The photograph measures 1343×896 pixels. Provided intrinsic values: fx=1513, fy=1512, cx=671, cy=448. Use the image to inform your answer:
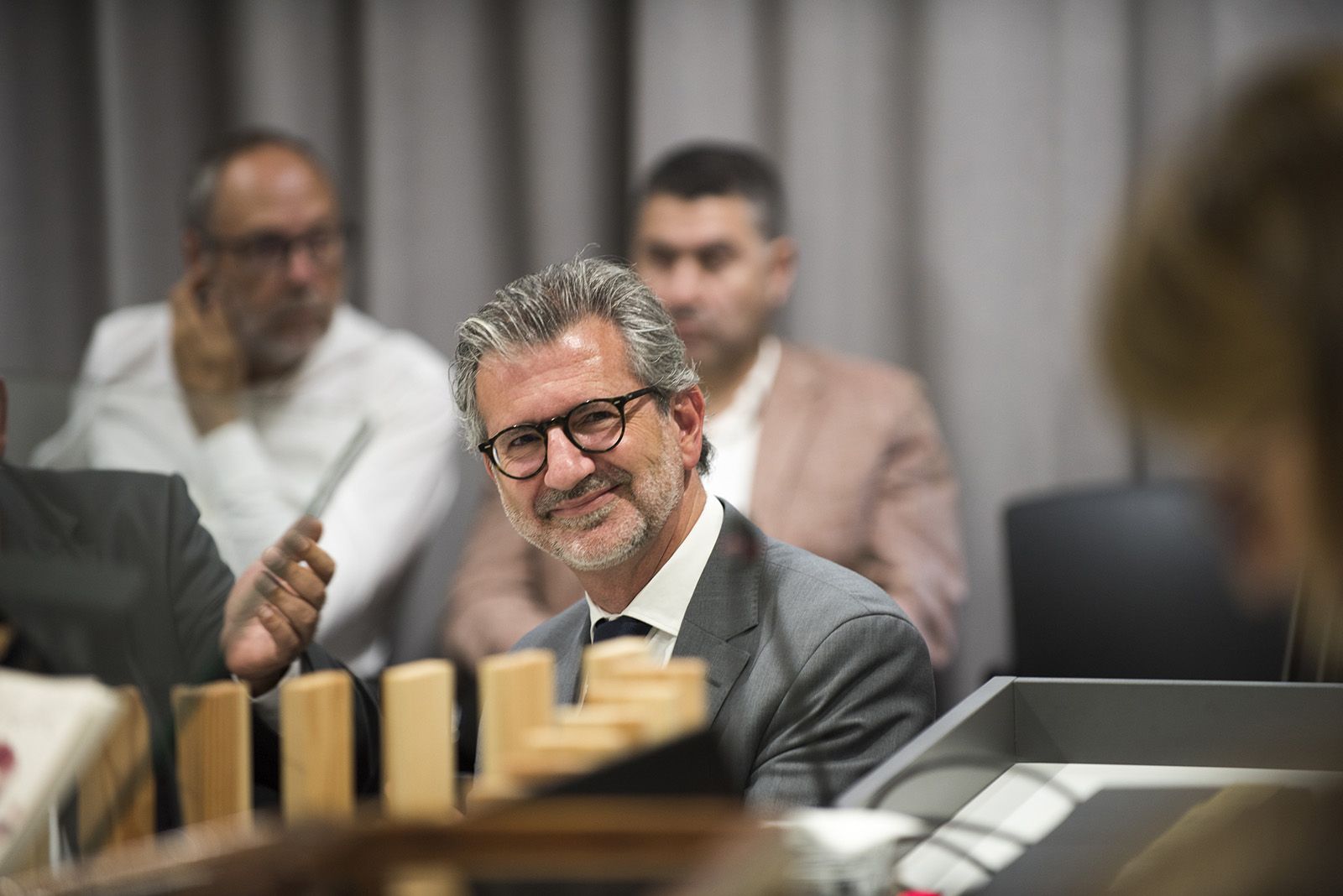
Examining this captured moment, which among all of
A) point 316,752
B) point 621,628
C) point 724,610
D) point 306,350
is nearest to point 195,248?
point 306,350

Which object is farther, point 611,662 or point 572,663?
point 572,663

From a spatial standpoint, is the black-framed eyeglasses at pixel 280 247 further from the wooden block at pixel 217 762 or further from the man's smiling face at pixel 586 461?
the wooden block at pixel 217 762

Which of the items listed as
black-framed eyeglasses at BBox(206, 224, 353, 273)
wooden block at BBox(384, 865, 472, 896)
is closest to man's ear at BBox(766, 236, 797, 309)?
black-framed eyeglasses at BBox(206, 224, 353, 273)

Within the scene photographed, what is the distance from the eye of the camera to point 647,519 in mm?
1754

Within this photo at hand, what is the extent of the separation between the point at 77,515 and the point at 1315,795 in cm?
99

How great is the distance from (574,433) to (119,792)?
759 millimetres

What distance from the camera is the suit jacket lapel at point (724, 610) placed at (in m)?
1.62

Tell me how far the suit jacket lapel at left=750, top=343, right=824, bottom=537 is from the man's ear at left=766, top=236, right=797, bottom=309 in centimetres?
13

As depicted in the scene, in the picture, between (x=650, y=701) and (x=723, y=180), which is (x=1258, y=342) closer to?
(x=650, y=701)

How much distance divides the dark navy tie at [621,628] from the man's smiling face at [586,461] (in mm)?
66

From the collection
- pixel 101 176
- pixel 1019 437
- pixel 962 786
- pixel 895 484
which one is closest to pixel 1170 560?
pixel 895 484

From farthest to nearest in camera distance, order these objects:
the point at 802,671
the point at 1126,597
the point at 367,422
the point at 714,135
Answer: the point at 714,135, the point at 1126,597, the point at 802,671, the point at 367,422

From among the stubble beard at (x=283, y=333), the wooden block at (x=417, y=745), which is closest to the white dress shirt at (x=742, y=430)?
the stubble beard at (x=283, y=333)

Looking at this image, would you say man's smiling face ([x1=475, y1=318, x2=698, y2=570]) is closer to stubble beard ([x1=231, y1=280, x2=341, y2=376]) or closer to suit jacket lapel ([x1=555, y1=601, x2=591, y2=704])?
suit jacket lapel ([x1=555, y1=601, x2=591, y2=704])
